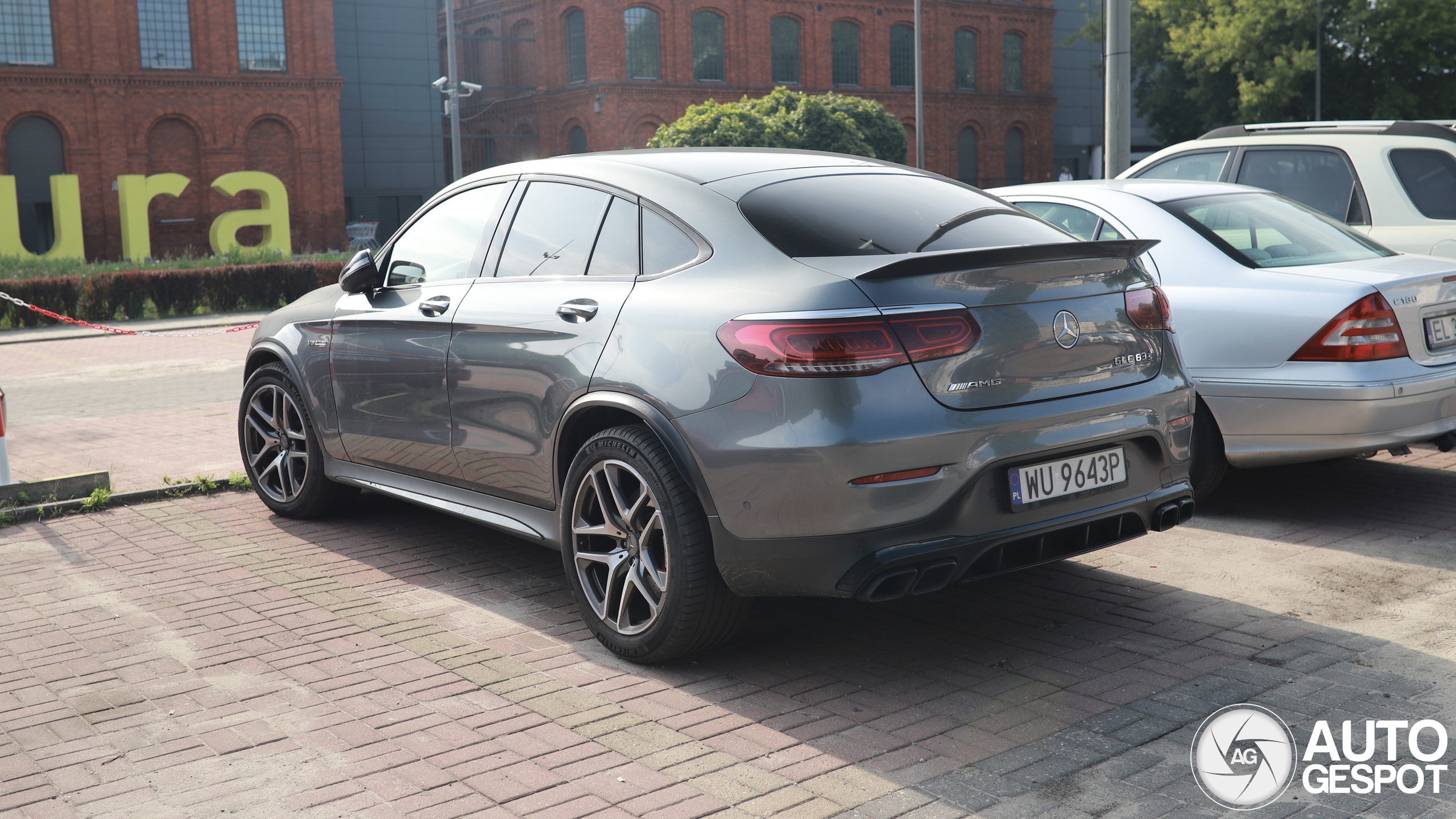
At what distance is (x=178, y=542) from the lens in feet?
20.5

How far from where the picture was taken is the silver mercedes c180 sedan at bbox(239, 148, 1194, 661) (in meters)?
3.77

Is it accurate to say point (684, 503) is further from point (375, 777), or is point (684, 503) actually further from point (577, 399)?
point (375, 777)

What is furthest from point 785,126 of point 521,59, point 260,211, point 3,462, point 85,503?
point 3,462

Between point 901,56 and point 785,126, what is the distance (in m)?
26.4

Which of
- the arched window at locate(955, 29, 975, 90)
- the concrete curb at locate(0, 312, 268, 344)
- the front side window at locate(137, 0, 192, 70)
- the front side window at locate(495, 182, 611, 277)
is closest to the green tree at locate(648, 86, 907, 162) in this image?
the concrete curb at locate(0, 312, 268, 344)

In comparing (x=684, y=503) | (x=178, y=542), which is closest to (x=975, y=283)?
(x=684, y=503)

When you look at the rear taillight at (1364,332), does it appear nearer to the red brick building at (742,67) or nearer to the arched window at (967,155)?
the red brick building at (742,67)

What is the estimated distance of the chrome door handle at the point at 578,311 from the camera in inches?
175

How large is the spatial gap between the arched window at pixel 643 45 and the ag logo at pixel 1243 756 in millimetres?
49868

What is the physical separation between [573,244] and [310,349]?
6.47 ft

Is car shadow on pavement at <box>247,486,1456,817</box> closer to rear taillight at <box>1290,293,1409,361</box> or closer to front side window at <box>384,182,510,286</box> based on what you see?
front side window at <box>384,182,510,286</box>

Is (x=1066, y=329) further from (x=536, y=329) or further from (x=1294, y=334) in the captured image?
(x=1294, y=334)

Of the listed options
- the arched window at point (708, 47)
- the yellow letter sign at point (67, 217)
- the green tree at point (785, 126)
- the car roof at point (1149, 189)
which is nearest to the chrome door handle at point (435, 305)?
the car roof at point (1149, 189)

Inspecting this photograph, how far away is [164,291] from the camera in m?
25.2
